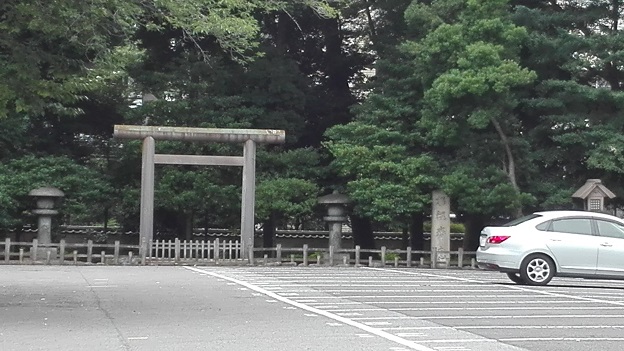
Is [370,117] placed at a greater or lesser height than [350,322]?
greater

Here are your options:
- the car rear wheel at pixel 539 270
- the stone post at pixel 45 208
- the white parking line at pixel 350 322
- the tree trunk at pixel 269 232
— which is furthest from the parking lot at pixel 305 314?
the tree trunk at pixel 269 232

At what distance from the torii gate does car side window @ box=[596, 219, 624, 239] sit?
12.0 m

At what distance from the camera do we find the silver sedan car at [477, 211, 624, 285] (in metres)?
17.4

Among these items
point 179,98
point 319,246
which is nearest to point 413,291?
point 179,98

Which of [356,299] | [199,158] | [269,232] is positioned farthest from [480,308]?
[269,232]

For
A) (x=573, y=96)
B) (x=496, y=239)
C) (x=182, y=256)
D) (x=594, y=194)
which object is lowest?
(x=182, y=256)

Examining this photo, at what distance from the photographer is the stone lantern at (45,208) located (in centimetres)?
2833

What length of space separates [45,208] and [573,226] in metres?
17.5

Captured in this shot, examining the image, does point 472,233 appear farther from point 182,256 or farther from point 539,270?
point 539,270

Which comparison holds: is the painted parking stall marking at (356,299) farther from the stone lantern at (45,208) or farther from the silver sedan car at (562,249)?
the stone lantern at (45,208)

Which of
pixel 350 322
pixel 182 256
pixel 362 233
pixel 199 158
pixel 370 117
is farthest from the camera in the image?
pixel 362 233

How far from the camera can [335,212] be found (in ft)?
96.5

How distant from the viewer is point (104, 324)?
37.2 ft

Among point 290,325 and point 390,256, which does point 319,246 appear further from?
point 290,325
